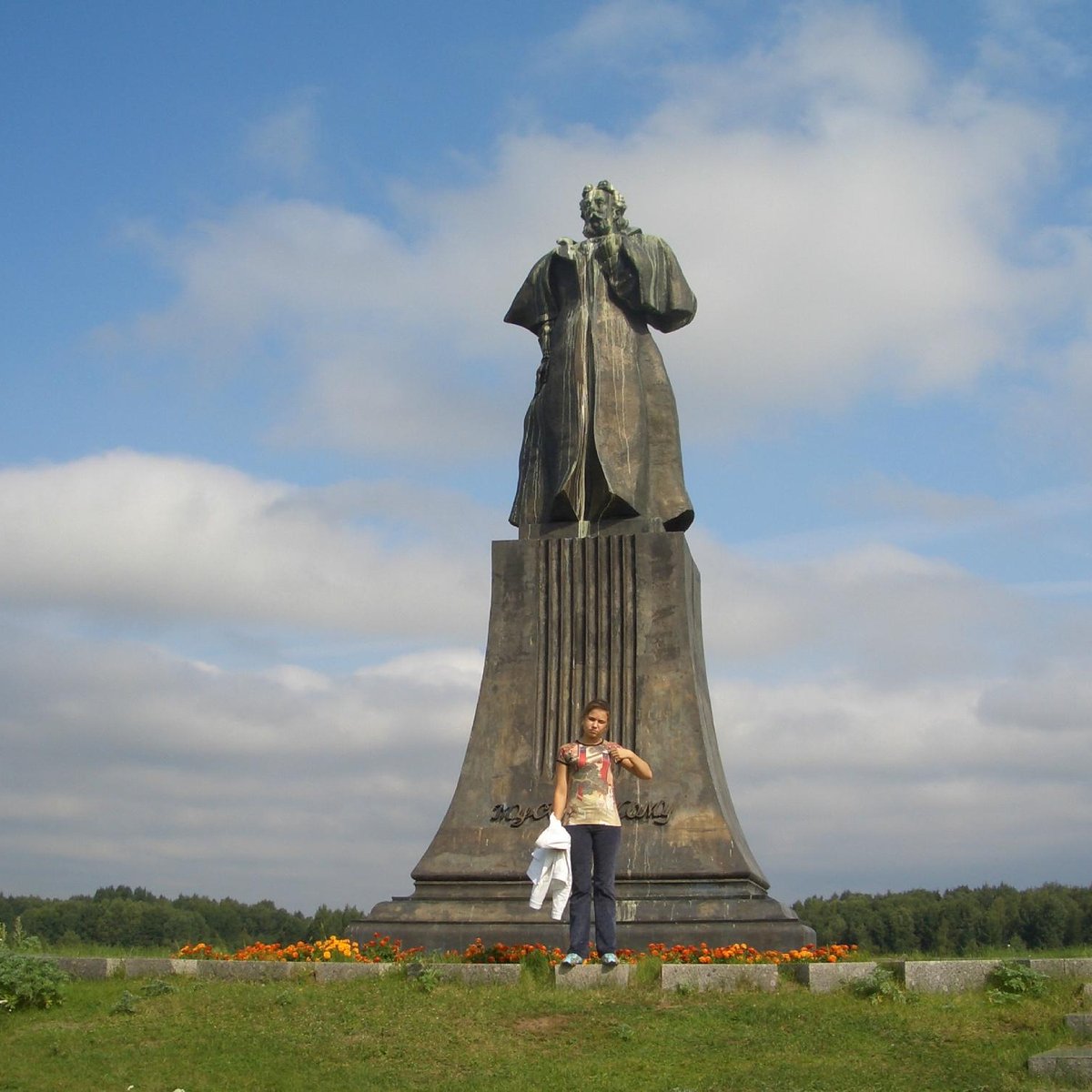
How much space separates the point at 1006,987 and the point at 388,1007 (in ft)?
12.4

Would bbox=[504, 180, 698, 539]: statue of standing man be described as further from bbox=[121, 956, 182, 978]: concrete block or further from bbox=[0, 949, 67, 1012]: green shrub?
bbox=[0, 949, 67, 1012]: green shrub

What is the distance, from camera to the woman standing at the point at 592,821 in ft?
32.3

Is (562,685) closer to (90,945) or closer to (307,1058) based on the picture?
(90,945)

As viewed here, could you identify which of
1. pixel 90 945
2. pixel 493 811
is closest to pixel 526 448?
pixel 493 811

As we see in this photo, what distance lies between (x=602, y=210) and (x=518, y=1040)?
10.2m

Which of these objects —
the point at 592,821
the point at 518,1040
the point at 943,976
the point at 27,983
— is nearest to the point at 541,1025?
the point at 518,1040

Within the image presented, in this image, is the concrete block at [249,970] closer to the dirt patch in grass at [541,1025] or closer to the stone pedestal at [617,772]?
the dirt patch in grass at [541,1025]

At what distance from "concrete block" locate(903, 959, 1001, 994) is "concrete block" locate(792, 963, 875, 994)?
276 millimetres

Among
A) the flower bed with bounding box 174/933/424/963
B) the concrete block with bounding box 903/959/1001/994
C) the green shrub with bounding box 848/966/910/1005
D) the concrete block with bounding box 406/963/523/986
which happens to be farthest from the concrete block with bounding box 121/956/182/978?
the concrete block with bounding box 903/959/1001/994

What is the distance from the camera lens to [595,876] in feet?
32.7

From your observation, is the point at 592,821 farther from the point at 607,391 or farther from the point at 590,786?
the point at 607,391

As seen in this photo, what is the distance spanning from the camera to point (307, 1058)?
8.15 m

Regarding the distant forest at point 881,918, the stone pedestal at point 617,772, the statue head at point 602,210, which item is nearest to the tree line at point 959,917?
the distant forest at point 881,918

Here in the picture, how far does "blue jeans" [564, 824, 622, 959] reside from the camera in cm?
987
